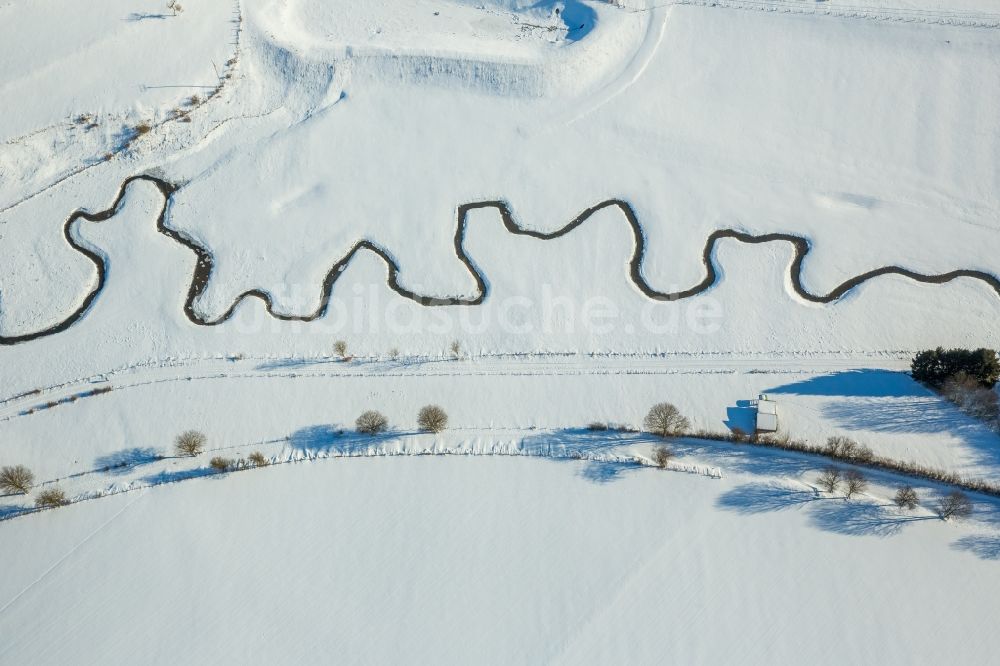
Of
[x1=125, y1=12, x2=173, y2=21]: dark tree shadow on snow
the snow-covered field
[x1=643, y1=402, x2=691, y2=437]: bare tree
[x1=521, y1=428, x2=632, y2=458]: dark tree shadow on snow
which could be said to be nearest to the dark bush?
the snow-covered field

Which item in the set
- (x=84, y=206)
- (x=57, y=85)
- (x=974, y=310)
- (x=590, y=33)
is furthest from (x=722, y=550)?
(x=57, y=85)

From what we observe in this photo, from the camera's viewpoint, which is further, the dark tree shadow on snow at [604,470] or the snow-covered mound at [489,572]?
the dark tree shadow on snow at [604,470]

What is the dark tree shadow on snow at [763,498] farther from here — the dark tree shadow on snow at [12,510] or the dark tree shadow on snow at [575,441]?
the dark tree shadow on snow at [12,510]

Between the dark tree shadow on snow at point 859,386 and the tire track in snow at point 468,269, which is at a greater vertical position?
the tire track in snow at point 468,269

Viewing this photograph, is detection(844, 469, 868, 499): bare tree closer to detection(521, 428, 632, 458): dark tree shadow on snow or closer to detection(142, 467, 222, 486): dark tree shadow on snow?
detection(521, 428, 632, 458): dark tree shadow on snow

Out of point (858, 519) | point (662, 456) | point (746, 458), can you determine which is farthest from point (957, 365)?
point (662, 456)

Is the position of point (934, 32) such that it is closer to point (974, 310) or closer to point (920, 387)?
point (974, 310)

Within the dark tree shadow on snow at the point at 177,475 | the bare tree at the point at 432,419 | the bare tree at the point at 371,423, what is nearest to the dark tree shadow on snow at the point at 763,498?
the bare tree at the point at 432,419
